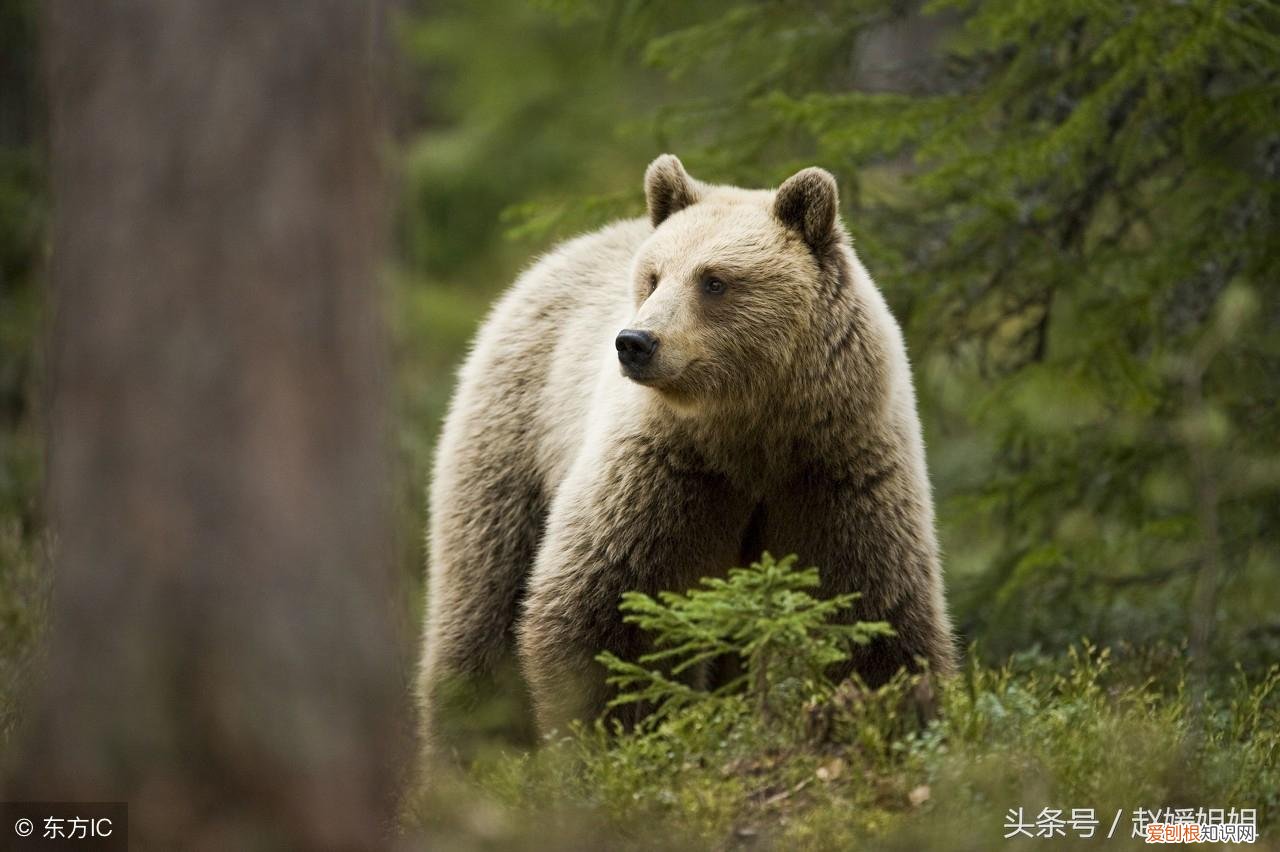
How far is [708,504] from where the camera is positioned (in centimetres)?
570

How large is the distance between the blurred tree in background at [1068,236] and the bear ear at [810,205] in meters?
1.03

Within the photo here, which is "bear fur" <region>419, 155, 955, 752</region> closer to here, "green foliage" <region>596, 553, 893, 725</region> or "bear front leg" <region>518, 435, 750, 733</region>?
"bear front leg" <region>518, 435, 750, 733</region>

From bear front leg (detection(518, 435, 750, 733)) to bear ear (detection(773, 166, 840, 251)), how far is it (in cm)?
101

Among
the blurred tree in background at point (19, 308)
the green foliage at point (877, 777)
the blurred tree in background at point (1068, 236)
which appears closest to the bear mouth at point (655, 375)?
the green foliage at point (877, 777)

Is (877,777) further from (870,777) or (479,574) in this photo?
(479,574)

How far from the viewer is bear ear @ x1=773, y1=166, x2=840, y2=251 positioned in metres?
5.57

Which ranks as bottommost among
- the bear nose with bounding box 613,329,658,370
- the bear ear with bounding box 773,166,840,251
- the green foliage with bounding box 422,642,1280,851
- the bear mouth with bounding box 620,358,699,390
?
the green foliage with bounding box 422,642,1280,851

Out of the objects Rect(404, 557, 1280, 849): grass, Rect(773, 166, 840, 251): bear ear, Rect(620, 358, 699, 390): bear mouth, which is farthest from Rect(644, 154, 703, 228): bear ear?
Rect(404, 557, 1280, 849): grass

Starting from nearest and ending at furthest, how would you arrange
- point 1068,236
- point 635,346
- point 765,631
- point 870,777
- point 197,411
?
point 197,411
point 870,777
point 765,631
point 635,346
point 1068,236

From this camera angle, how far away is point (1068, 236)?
25.4ft

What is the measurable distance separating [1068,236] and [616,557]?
3.57 meters

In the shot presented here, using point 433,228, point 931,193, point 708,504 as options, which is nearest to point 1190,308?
point 931,193

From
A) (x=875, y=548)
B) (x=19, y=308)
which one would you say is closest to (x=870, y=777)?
(x=875, y=548)

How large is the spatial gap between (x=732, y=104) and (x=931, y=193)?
1.21 metres
